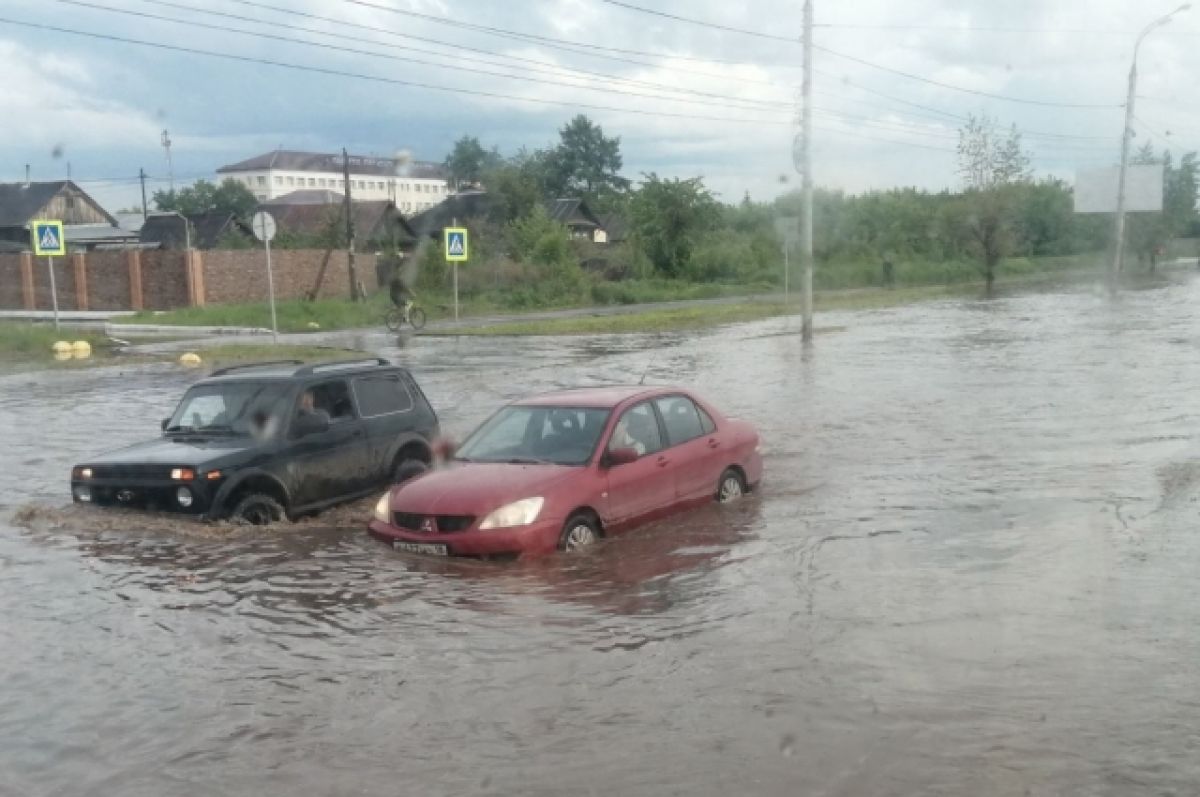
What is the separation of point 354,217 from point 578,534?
220 feet

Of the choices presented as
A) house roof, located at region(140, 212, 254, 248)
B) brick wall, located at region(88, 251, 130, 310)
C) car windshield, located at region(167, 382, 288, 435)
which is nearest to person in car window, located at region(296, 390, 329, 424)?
car windshield, located at region(167, 382, 288, 435)

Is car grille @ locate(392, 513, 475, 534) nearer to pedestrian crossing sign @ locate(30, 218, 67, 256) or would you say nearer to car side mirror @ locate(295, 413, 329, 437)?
car side mirror @ locate(295, 413, 329, 437)

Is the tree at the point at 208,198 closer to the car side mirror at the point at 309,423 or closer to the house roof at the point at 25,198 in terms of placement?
the house roof at the point at 25,198

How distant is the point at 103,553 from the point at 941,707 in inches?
274

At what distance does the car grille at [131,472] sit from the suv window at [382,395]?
2201 mm

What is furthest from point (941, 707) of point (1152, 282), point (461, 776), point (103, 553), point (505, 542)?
point (1152, 282)

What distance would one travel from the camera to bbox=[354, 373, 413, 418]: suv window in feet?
39.8

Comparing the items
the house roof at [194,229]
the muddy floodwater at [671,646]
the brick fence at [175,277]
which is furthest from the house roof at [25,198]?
the muddy floodwater at [671,646]

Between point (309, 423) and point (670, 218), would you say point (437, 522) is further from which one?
point (670, 218)

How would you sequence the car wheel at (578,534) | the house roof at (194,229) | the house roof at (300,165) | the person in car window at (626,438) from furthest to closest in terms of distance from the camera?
1. the house roof at (300,165)
2. the house roof at (194,229)
3. the person in car window at (626,438)
4. the car wheel at (578,534)

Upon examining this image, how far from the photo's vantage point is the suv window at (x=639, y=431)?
33.6 ft

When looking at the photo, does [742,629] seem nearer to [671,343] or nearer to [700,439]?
[700,439]

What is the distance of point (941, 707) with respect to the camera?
614 centimetres

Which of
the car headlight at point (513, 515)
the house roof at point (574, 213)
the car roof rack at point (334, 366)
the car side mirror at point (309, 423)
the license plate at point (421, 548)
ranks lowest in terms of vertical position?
the license plate at point (421, 548)
